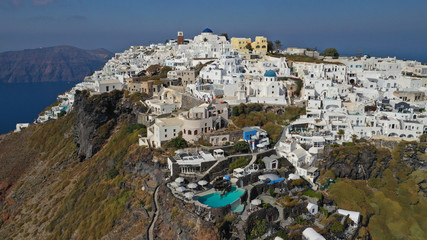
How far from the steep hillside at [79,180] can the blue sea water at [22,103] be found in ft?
163

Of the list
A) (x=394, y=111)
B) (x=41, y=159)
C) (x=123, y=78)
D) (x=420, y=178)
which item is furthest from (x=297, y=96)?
(x=41, y=159)

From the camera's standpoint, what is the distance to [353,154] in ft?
118

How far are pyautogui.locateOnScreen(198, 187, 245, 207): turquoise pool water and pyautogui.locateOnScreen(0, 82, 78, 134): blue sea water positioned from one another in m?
97.0

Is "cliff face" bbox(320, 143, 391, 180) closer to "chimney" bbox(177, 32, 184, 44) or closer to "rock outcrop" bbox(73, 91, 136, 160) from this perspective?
"rock outcrop" bbox(73, 91, 136, 160)

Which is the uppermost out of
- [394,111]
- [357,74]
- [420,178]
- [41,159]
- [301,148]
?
[357,74]

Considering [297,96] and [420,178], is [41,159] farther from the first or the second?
[420,178]

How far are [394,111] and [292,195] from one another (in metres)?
21.9

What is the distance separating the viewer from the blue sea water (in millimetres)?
115338

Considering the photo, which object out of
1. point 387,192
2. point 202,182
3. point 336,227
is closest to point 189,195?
point 202,182

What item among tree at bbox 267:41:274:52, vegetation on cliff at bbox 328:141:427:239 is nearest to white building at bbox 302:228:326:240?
vegetation on cliff at bbox 328:141:427:239

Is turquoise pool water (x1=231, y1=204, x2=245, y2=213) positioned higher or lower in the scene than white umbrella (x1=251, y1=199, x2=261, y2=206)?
lower

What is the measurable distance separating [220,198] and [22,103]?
151971mm

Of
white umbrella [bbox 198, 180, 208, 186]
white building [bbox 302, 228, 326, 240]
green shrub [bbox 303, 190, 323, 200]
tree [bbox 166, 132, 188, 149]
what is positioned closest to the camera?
white building [bbox 302, 228, 326, 240]

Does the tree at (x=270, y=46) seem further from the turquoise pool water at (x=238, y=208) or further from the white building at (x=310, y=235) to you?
the white building at (x=310, y=235)
